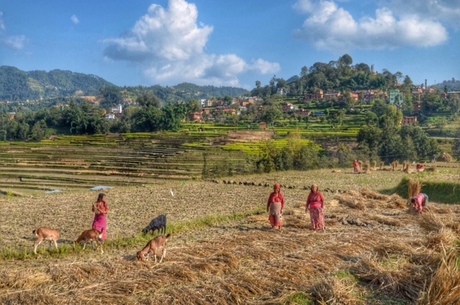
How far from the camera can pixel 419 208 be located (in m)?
12.3

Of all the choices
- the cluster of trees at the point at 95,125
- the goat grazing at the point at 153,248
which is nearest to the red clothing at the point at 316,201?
the goat grazing at the point at 153,248

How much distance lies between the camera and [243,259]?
25.2 ft

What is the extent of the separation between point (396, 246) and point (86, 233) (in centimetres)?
576

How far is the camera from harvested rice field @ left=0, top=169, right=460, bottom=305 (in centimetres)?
593

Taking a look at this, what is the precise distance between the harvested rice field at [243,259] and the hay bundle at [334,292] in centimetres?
1

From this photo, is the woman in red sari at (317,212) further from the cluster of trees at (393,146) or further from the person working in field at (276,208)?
the cluster of trees at (393,146)

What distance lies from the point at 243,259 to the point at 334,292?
225 cm

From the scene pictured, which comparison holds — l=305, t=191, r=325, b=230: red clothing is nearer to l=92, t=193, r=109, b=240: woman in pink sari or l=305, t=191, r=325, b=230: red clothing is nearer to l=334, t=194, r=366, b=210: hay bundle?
l=334, t=194, r=366, b=210: hay bundle

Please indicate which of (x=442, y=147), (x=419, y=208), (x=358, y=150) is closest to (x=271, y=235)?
(x=419, y=208)

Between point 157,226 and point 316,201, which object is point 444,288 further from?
point 157,226

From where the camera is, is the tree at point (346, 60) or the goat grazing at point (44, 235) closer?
the goat grazing at point (44, 235)

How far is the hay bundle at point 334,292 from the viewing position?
5621mm

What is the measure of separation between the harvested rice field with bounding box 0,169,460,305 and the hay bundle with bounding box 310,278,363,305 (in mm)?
15

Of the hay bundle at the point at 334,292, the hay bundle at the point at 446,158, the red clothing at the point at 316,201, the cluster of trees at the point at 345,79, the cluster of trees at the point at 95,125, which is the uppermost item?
the cluster of trees at the point at 345,79
